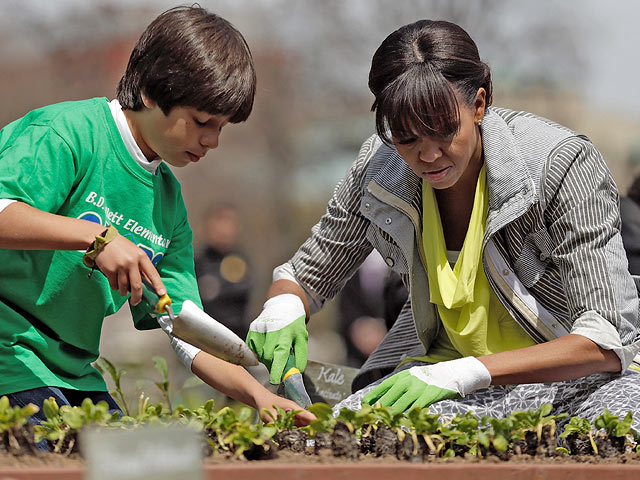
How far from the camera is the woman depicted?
1777 millimetres

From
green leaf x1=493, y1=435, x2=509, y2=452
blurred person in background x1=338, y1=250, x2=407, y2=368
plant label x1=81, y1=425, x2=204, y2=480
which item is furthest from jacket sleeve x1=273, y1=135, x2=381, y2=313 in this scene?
blurred person in background x1=338, y1=250, x2=407, y2=368

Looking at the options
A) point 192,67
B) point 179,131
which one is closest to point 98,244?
point 179,131

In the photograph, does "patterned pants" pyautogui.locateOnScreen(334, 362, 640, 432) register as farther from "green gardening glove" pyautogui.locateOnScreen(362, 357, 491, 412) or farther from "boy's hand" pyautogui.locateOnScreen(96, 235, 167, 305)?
"boy's hand" pyautogui.locateOnScreen(96, 235, 167, 305)

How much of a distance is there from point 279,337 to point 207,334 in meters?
0.23

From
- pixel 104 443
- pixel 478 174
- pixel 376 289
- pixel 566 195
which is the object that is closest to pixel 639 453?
pixel 566 195

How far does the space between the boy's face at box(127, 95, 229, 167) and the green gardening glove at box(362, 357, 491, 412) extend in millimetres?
608

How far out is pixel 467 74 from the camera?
185cm

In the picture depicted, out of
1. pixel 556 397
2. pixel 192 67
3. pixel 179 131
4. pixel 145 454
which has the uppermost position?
pixel 192 67

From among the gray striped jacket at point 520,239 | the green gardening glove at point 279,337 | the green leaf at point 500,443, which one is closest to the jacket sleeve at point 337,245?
the gray striped jacket at point 520,239

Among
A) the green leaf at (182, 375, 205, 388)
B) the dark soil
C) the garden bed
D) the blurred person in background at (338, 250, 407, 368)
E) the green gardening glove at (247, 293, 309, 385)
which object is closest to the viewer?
the garden bed

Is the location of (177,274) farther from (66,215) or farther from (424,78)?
(424,78)

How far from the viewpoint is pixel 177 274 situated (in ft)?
6.44

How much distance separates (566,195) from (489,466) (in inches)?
29.4

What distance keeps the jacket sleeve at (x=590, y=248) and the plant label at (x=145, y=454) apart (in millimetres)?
1020
